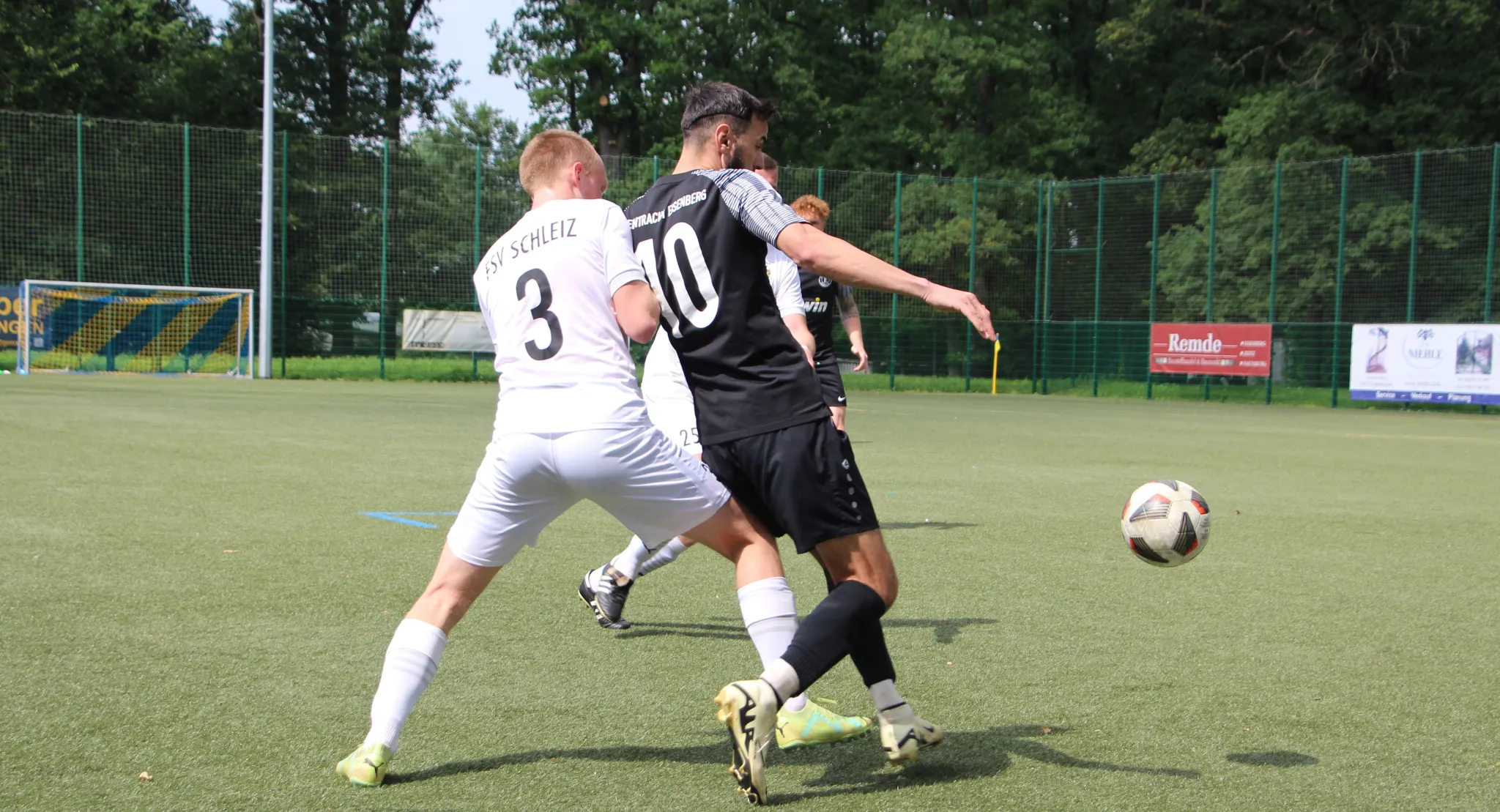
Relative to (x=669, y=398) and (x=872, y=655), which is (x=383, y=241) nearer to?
(x=669, y=398)

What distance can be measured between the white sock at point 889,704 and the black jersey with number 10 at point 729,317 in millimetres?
771

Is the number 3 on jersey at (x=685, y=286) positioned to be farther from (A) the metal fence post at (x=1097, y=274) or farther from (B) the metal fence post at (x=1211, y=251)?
(A) the metal fence post at (x=1097, y=274)

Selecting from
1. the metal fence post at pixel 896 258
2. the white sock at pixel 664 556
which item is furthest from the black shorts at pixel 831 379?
the metal fence post at pixel 896 258

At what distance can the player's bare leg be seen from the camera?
3438 millimetres

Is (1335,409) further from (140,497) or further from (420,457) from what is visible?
(140,497)

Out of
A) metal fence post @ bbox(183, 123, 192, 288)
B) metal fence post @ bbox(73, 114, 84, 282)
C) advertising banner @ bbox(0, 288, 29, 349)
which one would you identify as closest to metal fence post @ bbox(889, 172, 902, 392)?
metal fence post @ bbox(183, 123, 192, 288)

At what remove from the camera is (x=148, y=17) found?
37844 mm

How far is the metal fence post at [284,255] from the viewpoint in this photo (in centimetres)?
2702

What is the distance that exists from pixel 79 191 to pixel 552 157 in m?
25.5

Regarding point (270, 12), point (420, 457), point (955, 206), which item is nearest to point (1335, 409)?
point (955, 206)

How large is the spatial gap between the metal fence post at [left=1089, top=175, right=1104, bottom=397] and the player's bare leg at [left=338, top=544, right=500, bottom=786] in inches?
1092

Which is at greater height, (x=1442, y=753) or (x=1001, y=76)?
(x=1001, y=76)

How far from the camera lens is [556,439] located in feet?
11.1

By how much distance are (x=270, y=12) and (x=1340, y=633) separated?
82.2ft
